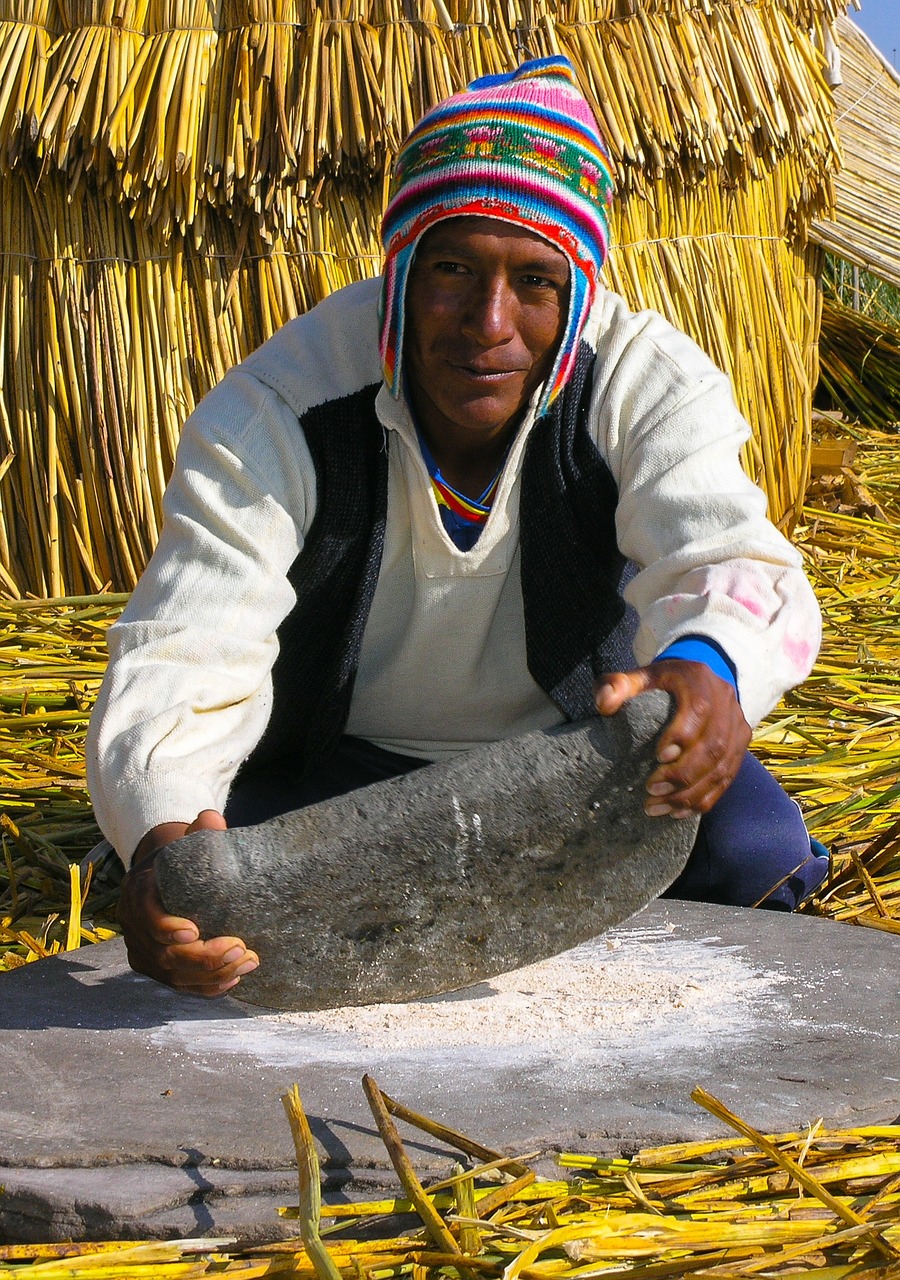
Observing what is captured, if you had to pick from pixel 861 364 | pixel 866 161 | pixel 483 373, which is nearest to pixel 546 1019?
pixel 483 373

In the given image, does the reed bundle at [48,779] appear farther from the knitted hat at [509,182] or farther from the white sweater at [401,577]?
the knitted hat at [509,182]

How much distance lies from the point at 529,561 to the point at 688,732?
0.60m

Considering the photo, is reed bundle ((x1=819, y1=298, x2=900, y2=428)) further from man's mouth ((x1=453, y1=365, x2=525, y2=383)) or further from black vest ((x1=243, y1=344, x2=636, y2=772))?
man's mouth ((x1=453, y1=365, x2=525, y2=383))

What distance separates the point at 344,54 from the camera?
3.80 meters

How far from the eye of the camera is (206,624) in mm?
2113

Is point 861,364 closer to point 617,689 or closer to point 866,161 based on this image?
point 866,161

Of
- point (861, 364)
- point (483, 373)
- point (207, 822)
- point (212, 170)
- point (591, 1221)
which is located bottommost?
point (591, 1221)

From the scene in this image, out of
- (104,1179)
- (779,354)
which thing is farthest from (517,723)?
(779,354)

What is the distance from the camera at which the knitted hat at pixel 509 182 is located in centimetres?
217

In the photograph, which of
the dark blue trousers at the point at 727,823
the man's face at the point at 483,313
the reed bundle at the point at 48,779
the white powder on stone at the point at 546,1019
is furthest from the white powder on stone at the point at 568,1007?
the man's face at the point at 483,313

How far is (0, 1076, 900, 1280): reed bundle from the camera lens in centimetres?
144

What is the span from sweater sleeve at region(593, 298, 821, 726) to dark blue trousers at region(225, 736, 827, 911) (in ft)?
1.36

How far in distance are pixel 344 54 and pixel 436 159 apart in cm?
177

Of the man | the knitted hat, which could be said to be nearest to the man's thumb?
the man
